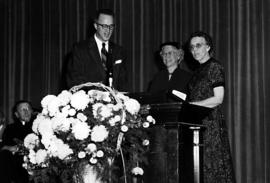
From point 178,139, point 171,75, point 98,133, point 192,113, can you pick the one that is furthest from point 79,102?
point 171,75

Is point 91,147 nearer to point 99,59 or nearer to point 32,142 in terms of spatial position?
point 32,142

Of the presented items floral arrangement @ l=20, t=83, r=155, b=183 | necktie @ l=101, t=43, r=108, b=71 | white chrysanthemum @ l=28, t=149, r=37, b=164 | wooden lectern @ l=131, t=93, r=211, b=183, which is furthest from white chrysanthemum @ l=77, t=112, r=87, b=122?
necktie @ l=101, t=43, r=108, b=71

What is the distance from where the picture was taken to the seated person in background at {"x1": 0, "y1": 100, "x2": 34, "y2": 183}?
7016 mm

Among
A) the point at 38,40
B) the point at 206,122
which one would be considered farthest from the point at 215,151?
the point at 38,40

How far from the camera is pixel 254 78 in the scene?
6309 mm

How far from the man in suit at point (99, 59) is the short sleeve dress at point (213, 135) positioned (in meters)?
0.70

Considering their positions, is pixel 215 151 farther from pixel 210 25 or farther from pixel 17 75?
pixel 17 75

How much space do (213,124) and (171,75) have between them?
135cm

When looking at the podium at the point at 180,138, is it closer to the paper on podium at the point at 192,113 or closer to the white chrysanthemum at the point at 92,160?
the paper on podium at the point at 192,113

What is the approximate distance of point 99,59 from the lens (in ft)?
15.0

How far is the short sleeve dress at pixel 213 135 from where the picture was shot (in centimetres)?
413

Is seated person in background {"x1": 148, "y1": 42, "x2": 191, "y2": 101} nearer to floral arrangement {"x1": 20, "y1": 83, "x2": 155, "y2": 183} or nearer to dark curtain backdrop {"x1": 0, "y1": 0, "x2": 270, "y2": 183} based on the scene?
dark curtain backdrop {"x1": 0, "y1": 0, "x2": 270, "y2": 183}

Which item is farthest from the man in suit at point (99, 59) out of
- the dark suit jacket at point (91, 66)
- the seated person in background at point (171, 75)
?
the seated person in background at point (171, 75)

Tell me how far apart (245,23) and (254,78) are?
0.70 m
